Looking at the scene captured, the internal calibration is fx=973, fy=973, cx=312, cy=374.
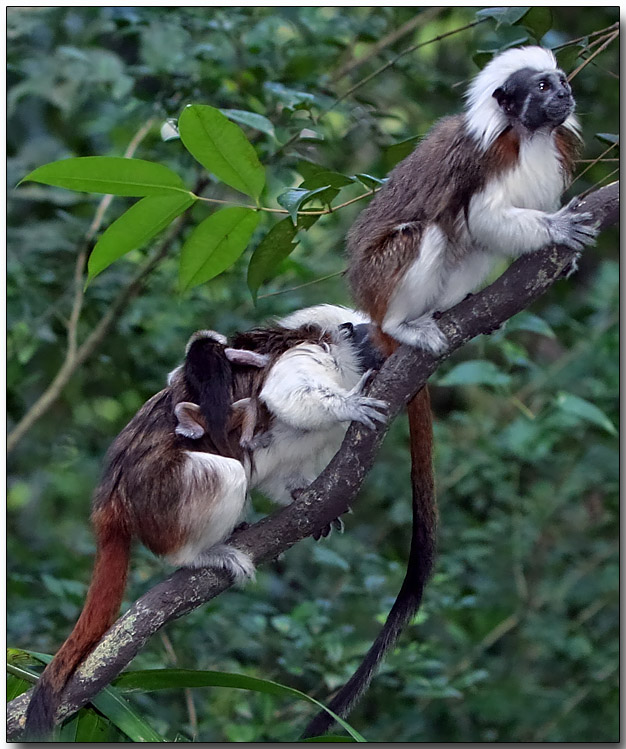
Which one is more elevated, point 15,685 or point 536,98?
point 536,98

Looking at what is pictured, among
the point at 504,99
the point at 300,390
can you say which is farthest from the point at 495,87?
the point at 300,390

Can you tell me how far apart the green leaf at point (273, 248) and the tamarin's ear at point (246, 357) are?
15cm

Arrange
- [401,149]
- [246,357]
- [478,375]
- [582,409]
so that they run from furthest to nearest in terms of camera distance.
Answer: [478,375] → [582,409] → [401,149] → [246,357]

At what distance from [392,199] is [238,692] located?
1.50 metres

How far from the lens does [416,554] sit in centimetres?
190

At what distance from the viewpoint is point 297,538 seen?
1755 millimetres

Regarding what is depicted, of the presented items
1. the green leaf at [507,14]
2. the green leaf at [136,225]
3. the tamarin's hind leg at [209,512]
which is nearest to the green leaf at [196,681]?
the tamarin's hind leg at [209,512]

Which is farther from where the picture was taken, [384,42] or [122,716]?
[384,42]

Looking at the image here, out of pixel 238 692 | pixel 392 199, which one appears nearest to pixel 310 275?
pixel 392 199

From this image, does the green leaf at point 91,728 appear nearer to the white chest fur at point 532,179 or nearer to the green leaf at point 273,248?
the green leaf at point 273,248

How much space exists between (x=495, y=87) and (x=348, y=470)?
2.43 ft

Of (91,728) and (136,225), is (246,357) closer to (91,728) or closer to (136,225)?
(136,225)

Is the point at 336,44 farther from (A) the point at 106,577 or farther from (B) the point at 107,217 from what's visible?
(A) the point at 106,577

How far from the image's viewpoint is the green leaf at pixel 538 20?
1913 millimetres
